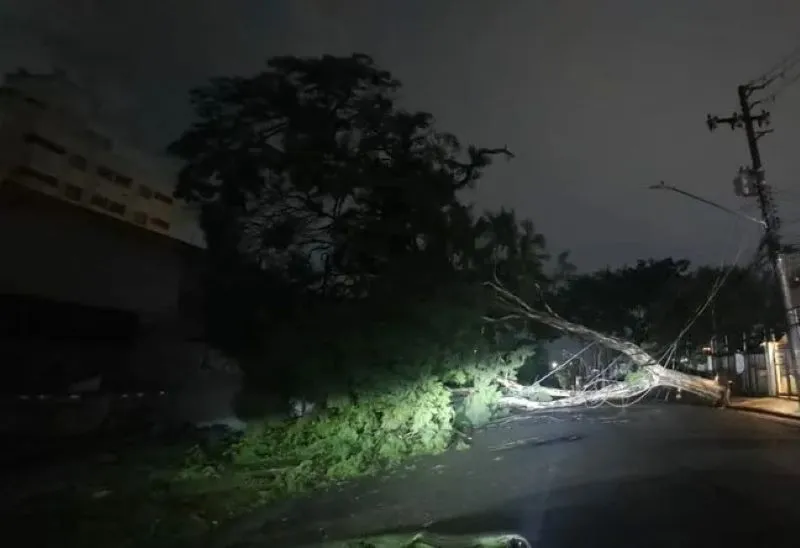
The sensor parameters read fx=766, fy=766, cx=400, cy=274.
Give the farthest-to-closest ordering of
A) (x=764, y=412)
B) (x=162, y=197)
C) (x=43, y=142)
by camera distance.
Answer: (x=764, y=412) < (x=162, y=197) < (x=43, y=142)

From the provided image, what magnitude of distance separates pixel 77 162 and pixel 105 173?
2.76ft

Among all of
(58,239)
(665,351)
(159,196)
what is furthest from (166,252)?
(665,351)

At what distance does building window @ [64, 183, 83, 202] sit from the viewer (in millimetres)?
14531

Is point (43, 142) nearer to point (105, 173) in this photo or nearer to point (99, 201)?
point (105, 173)

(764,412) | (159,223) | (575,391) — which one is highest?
(159,223)

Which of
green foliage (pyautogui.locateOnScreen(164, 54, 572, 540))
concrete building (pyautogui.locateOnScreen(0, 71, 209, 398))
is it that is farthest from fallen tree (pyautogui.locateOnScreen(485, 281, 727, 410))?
concrete building (pyautogui.locateOnScreen(0, 71, 209, 398))

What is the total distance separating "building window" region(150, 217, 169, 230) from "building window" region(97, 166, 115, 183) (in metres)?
1.70

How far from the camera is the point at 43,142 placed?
13.6m

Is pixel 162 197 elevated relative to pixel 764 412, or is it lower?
elevated

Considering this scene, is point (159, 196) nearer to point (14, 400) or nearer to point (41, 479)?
point (14, 400)

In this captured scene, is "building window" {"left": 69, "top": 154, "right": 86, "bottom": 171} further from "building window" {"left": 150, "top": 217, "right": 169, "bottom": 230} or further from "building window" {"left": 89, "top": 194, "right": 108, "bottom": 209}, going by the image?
"building window" {"left": 150, "top": 217, "right": 169, "bottom": 230}

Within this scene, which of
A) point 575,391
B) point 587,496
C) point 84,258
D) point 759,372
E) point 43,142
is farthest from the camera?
point 759,372

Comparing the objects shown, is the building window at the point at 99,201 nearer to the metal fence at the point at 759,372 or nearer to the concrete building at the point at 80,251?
the concrete building at the point at 80,251

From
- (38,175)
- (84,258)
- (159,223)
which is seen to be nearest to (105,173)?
(38,175)
